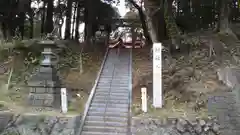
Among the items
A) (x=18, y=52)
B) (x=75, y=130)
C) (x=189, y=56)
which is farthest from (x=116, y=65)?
(x=75, y=130)

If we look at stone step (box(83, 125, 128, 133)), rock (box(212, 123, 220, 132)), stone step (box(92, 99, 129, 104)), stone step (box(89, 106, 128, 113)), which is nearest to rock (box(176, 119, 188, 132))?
rock (box(212, 123, 220, 132))

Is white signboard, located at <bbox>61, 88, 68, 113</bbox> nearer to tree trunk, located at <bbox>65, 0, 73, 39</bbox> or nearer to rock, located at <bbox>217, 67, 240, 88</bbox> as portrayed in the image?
rock, located at <bbox>217, 67, 240, 88</bbox>

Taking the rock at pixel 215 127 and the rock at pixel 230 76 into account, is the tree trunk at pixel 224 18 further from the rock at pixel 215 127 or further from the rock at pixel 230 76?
the rock at pixel 215 127

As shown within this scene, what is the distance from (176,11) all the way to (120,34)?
31.7 ft

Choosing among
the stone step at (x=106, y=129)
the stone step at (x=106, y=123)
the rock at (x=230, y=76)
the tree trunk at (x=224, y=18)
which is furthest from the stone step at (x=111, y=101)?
the tree trunk at (x=224, y=18)

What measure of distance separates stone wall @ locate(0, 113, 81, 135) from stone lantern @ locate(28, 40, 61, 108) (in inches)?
31.0

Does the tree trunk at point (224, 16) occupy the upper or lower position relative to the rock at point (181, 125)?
upper

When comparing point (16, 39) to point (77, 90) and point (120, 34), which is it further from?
point (120, 34)

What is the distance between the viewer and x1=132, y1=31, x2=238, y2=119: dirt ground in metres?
9.44

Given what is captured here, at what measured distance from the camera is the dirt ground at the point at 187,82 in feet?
31.0

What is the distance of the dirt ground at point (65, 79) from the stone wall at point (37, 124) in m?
0.35

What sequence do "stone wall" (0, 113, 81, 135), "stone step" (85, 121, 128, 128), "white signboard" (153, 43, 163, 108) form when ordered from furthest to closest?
1. "white signboard" (153, 43, 163, 108)
2. "stone step" (85, 121, 128, 128)
3. "stone wall" (0, 113, 81, 135)

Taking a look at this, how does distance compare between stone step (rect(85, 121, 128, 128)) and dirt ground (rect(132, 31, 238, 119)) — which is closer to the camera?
stone step (rect(85, 121, 128, 128))

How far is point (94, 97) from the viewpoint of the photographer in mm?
10797
